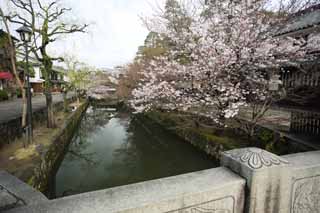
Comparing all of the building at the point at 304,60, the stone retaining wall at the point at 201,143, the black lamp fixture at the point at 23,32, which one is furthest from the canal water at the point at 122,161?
the black lamp fixture at the point at 23,32

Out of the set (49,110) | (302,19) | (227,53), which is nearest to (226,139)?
(227,53)

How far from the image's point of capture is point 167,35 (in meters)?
6.70

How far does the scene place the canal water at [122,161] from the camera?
5.85 metres

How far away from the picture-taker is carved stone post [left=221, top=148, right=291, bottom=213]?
136cm

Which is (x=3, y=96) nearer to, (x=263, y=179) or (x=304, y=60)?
(x=263, y=179)

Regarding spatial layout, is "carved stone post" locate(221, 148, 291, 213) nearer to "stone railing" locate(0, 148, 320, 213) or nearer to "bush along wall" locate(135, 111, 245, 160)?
"stone railing" locate(0, 148, 320, 213)

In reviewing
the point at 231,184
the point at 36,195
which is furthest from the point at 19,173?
the point at 231,184

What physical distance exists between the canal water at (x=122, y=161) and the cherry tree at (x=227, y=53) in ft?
7.38

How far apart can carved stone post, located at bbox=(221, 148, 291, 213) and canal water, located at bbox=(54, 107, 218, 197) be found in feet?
15.9

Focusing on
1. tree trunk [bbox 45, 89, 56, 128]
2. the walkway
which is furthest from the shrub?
tree trunk [bbox 45, 89, 56, 128]

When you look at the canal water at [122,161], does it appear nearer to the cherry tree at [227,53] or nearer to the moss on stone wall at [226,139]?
the moss on stone wall at [226,139]

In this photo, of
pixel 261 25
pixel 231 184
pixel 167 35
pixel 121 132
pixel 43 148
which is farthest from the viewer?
pixel 121 132

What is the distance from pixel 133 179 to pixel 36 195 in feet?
16.2

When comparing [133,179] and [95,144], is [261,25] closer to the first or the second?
[133,179]
